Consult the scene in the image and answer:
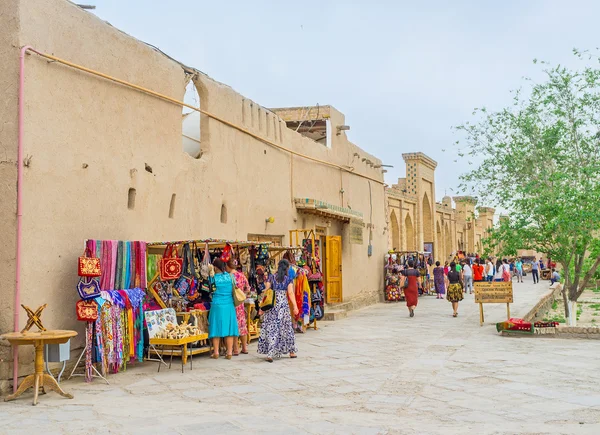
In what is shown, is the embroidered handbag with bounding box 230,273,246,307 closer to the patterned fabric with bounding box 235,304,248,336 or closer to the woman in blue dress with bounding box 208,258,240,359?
the woman in blue dress with bounding box 208,258,240,359

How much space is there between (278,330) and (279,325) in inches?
3.3

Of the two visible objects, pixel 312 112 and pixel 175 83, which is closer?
pixel 175 83

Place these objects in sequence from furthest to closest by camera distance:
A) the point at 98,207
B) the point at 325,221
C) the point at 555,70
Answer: the point at 325,221 < the point at 555,70 < the point at 98,207

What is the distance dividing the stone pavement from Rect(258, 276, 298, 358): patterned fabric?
0.21m

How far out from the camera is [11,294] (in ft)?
23.0

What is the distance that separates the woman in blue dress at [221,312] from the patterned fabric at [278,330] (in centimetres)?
45

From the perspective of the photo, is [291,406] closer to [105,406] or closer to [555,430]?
[105,406]

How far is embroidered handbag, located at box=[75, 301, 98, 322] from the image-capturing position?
747 cm

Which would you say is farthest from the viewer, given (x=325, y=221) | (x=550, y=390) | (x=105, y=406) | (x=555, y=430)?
(x=325, y=221)

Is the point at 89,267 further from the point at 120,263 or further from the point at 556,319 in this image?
the point at 556,319

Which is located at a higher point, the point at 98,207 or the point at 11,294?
the point at 98,207

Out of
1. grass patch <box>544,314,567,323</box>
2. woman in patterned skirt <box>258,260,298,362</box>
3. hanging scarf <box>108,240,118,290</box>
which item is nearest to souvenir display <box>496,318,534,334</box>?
woman in patterned skirt <box>258,260,298,362</box>

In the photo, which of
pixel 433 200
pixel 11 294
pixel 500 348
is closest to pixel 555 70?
pixel 500 348

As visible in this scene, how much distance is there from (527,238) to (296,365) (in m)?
6.86
